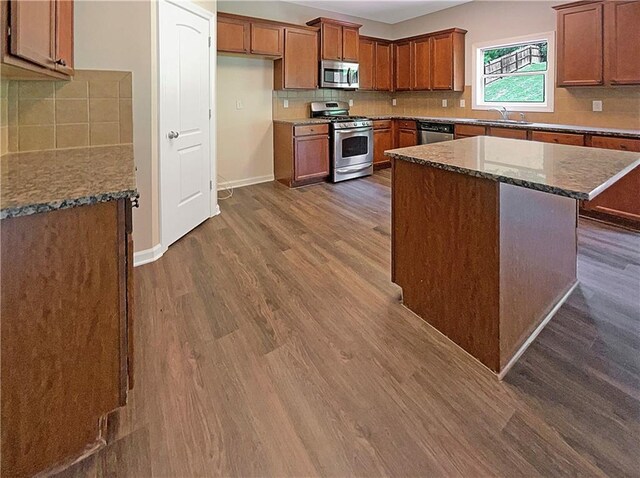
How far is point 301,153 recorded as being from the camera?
5453 mm

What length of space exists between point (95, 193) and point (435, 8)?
6493 millimetres

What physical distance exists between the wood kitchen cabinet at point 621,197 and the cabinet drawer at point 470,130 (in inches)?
56.1

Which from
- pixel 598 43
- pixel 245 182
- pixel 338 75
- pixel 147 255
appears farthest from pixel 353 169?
pixel 147 255

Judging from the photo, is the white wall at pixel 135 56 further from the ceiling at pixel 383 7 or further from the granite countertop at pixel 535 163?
the ceiling at pixel 383 7

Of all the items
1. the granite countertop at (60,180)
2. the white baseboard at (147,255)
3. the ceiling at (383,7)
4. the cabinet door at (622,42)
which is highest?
the ceiling at (383,7)

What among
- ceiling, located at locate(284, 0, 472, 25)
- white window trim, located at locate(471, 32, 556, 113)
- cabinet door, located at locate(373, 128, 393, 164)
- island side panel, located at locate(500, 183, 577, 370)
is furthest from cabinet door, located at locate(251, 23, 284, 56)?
island side panel, located at locate(500, 183, 577, 370)

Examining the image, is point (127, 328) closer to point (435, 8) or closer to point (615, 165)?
point (615, 165)

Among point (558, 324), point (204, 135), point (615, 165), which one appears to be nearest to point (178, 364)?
point (558, 324)

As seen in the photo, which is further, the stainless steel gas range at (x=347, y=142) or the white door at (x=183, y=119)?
the stainless steel gas range at (x=347, y=142)

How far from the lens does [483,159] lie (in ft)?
6.56

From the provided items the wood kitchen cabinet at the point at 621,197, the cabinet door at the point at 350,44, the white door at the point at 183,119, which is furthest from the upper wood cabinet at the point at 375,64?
the wood kitchen cabinet at the point at 621,197

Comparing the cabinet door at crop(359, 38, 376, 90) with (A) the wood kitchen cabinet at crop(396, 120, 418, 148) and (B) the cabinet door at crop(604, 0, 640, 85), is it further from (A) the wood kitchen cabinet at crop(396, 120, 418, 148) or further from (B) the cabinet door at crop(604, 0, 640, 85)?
(B) the cabinet door at crop(604, 0, 640, 85)

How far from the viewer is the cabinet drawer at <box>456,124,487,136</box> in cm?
514

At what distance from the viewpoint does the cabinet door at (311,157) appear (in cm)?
544
